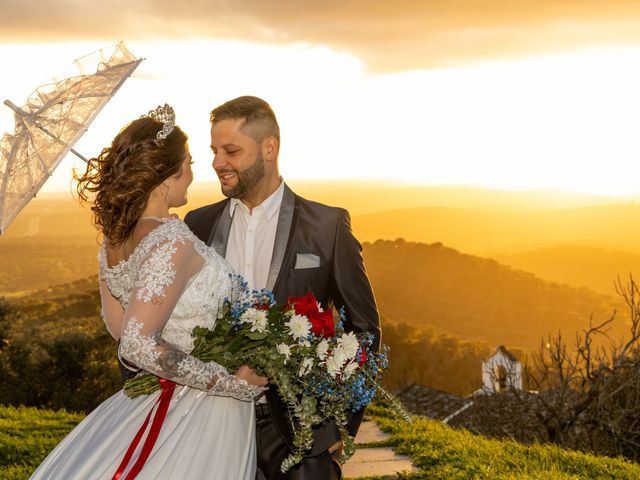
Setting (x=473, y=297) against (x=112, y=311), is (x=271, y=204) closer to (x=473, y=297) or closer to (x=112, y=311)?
(x=112, y=311)

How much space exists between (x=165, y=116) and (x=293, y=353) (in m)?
1.31

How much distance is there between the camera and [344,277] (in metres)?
4.66

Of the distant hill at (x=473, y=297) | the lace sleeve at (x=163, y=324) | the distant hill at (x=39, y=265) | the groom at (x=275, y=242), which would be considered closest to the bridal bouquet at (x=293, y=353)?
the lace sleeve at (x=163, y=324)

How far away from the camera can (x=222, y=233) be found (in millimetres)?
4957

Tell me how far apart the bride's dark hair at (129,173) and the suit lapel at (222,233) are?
104 cm

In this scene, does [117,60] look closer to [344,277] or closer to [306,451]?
[344,277]

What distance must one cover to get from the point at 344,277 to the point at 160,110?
1.43 metres

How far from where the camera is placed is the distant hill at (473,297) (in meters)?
97.7

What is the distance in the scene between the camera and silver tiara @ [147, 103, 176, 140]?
3908mm

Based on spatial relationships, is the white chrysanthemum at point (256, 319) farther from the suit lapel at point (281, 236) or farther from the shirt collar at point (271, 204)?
the shirt collar at point (271, 204)

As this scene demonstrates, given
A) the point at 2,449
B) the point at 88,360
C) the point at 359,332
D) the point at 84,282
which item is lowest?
the point at 84,282

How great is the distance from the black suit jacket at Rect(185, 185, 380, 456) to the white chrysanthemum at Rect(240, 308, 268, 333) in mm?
750

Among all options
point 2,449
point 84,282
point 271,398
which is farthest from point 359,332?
point 84,282

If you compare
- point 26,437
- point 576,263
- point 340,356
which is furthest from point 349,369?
point 576,263
